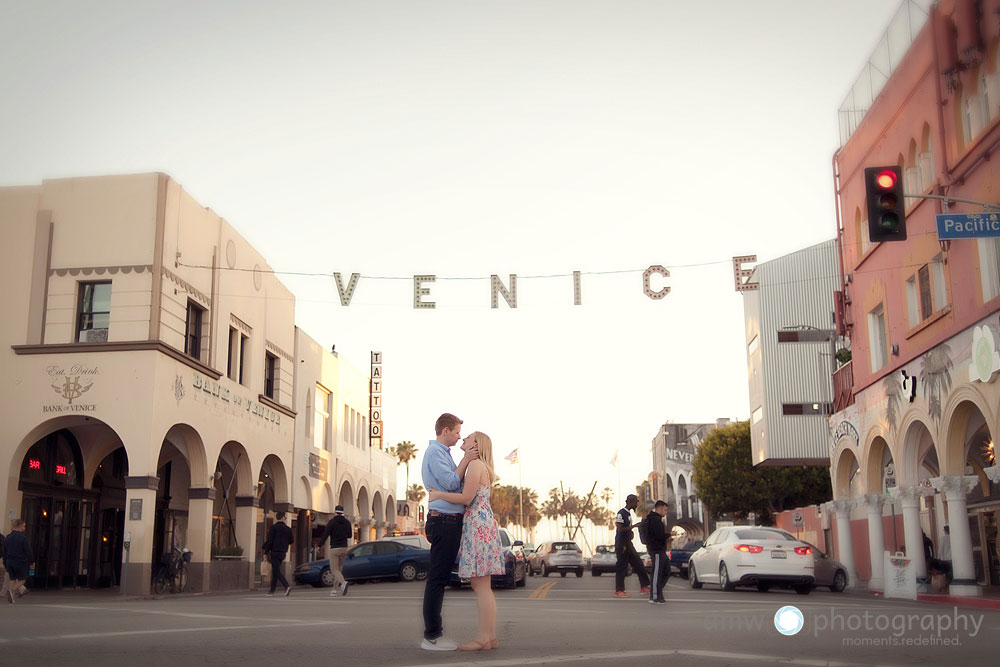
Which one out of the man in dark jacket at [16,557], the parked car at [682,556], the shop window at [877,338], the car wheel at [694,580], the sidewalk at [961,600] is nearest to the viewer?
the sidewalk at [961,600]

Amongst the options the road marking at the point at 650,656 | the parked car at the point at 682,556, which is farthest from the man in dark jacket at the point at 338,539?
the parked car at the point at 682,556

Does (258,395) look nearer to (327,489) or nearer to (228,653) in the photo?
(327,489)

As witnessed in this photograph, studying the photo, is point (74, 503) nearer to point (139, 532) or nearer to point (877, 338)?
point (139, 532)

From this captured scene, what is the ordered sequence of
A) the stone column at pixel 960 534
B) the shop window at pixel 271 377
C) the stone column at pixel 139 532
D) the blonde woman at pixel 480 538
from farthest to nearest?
the shop window at pixel 271 377, the stone column at pixel 139 532, the stone column at pixel 960 534, the blonde woman at pixel 480 538

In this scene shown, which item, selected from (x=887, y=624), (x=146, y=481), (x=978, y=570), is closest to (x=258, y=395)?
(x=146, y=481)

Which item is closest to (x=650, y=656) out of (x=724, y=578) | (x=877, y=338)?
(x=724, y=578)

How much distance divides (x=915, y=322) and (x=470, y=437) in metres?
17.4

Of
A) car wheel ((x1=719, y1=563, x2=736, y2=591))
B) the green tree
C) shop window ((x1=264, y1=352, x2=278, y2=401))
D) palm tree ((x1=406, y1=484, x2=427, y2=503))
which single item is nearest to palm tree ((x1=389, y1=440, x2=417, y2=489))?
palm tree ((x1=406, y1=484, x2=427, y2=503))

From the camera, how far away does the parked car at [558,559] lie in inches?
1652

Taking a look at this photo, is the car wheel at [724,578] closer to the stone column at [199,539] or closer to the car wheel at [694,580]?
the car wheel at [694,580]

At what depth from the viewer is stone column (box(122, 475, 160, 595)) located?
78.7ft

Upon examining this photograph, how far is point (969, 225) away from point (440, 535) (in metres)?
10.8

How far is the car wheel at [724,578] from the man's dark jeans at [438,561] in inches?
538

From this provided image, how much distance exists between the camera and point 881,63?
24.4 meters
